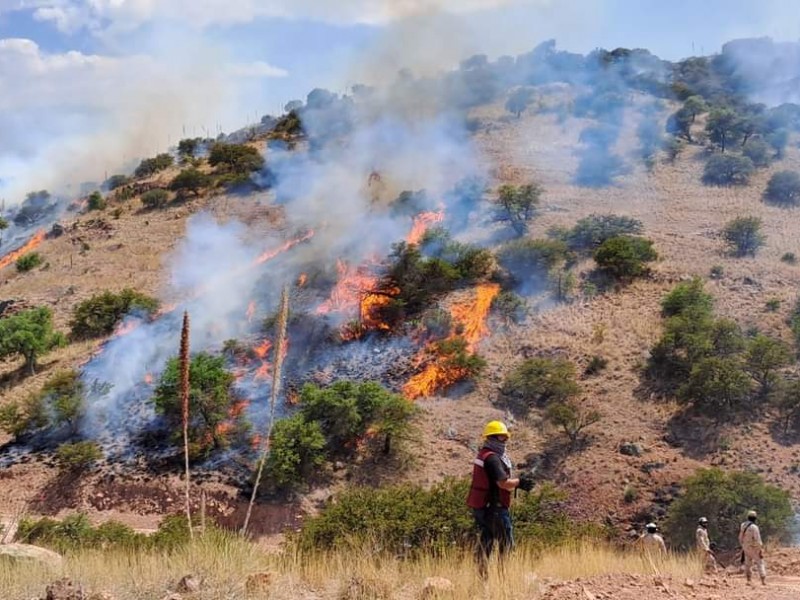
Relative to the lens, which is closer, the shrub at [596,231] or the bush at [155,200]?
the shrub at [596,231]

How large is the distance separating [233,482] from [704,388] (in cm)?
1262

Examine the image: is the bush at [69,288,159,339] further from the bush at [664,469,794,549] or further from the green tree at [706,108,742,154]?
the green tree at [706,108,742,154]

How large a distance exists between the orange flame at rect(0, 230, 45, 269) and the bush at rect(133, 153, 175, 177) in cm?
1111

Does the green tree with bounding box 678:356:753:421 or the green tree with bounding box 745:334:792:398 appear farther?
the green tree with bounding box 745:334:792:398

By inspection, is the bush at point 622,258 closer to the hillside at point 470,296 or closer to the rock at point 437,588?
the hillside at point 470,296

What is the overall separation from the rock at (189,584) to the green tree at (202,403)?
1430 centimetres

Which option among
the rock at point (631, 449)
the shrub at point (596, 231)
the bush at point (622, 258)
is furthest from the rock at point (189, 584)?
the shrub at point (596, 231)

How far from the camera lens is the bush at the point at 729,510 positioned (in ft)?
45.4

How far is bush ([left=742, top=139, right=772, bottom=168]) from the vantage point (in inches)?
1594

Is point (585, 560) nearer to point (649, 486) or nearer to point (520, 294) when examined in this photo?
point (649, 486)

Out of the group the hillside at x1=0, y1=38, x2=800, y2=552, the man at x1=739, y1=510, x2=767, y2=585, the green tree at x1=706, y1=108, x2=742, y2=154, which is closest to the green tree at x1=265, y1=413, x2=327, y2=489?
the hillside at x1=0, y1=38, x2=800, y2=552

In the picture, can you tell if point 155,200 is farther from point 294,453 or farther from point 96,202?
point 294,453

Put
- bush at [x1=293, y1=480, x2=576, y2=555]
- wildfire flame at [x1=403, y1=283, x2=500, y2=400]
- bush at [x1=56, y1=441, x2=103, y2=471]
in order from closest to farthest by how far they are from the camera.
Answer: bush at [x1=293, y1=480, x2=576, y2=555]
bush at [x1=56, y1=441, x2=103, y2=471]
wildfire flame at [x1=403, y1=283, x2=500, y2=400]

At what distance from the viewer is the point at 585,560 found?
6.41 m
